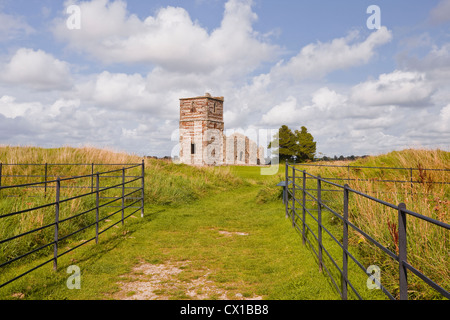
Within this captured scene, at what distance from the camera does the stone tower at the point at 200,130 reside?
32.8m

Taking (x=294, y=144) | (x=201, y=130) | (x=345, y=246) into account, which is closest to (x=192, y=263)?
(x=345, y=246)

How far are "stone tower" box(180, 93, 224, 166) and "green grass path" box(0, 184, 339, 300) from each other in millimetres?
22922

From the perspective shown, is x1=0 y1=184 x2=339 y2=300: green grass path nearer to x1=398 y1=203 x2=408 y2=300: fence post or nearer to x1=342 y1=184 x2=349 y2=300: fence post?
x1=342 y1=184 x2=349 y2=300: fence post

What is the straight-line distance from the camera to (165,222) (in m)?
10.2

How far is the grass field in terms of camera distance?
485 centimetres

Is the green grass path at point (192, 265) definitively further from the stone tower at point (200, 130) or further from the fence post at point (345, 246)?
the stone tower at point (200, 130)

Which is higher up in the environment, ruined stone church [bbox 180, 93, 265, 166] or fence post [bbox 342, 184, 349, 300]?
ruined stone church [bbox 180, 93, 265, 166]

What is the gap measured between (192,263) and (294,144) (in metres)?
46.4

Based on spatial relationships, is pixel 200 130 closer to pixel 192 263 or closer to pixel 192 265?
pixel 192 263

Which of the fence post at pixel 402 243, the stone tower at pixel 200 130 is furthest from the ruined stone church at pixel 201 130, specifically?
the fence post at pixel 402 243

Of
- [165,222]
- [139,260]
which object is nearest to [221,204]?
[165,222]

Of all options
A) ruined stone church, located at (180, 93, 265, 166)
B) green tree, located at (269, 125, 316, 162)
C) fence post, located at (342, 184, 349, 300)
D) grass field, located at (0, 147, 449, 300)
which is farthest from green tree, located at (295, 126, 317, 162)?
fence post, located at (342, 184, 349, 300)
